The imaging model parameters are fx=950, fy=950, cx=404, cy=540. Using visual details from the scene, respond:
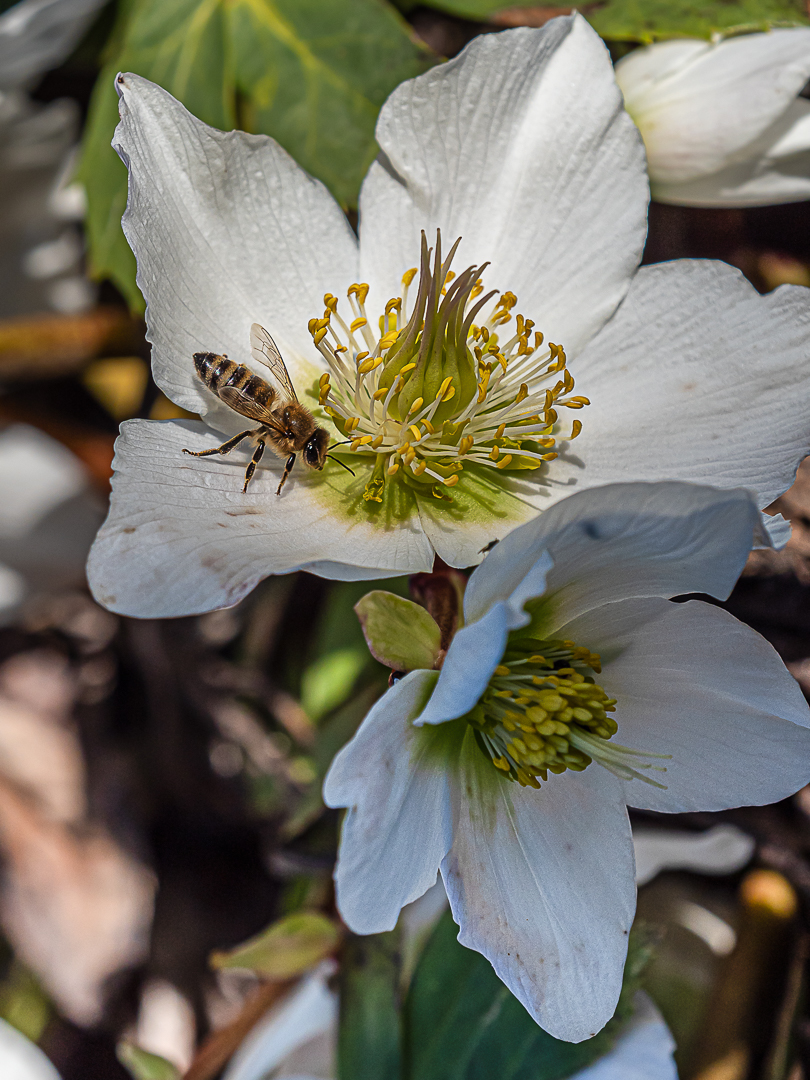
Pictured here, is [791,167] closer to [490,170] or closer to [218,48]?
[490,170]

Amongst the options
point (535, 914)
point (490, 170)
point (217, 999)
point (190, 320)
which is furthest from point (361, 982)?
point (490, 170)

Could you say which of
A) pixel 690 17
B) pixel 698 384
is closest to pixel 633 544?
pixel 698 384

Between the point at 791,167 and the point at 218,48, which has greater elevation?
the point at 218,48

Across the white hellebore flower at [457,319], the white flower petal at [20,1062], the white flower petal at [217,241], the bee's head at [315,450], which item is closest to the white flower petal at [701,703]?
the white hellebore flower at [457,319]

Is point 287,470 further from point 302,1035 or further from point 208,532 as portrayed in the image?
point 302,1035

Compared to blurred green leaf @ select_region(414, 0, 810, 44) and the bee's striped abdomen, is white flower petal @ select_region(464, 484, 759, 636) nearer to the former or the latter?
the bee's striped abdomen
